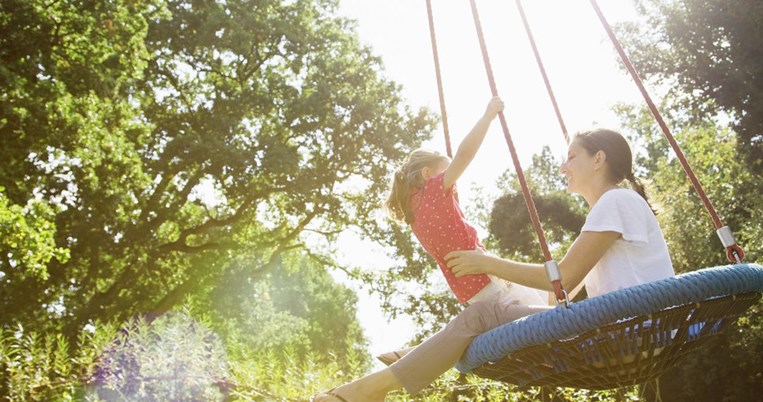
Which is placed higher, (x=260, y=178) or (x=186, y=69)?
(x=186, y=69)

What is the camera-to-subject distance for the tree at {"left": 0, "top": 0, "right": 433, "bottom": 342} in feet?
35.3

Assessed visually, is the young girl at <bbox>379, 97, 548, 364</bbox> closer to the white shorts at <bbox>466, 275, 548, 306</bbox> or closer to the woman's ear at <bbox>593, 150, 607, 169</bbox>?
the white shorts at <bbox>466, 275, 548, 306</bbox>

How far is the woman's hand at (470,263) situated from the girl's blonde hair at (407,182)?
0.55 metres

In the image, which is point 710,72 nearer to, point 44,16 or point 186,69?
point 186,69

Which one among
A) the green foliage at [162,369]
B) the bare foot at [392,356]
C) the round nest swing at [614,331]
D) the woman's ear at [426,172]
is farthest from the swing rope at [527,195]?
the green foliage at [162,369]

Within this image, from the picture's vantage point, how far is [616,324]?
5.71ft

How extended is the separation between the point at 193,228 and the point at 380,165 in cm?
465

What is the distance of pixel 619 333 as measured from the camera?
1.77 m

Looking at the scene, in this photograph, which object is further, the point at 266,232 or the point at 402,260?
the point at 266,232

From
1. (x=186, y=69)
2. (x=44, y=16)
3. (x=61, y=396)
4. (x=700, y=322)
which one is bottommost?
(x=700, y=322)

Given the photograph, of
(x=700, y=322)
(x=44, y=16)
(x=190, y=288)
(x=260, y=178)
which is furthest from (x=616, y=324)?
(x=190, y=288)

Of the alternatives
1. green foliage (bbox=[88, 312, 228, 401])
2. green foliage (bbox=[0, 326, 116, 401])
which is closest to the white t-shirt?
green foliage (bbox=[88, 312, 228, 401])

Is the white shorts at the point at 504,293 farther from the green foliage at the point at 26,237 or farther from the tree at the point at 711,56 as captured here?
the tree at the point at 711,56

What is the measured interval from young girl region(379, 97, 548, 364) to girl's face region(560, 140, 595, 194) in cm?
32
